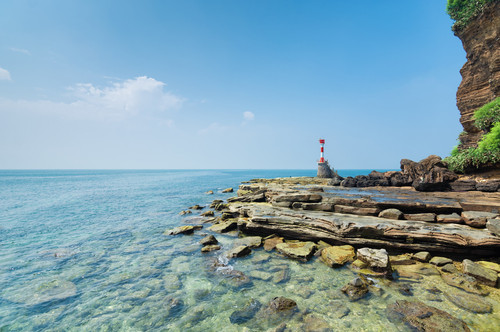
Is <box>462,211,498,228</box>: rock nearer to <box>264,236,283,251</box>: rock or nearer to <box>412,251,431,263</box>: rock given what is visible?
<box>412,251,431,263</box>: rock

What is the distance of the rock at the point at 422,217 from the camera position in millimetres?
10797

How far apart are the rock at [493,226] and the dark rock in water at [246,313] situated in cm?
1026

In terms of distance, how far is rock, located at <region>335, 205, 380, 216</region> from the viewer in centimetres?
1246

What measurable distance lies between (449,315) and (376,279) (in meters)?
2.18

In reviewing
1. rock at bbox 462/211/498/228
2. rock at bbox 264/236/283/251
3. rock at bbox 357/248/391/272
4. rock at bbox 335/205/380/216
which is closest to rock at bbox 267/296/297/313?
rock at bbox 357/248/391/272

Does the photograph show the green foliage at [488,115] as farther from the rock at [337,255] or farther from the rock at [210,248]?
the rock at [210,248]

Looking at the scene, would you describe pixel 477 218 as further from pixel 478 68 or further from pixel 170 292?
pixel 478 68

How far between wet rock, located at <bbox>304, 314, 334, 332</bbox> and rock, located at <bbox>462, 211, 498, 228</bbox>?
9.39 m

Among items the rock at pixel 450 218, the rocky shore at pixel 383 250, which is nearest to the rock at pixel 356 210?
the rocky shore at pixel 383 250

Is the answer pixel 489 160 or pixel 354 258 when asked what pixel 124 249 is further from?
pixel 489 160

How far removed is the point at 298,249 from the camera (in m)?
10.5

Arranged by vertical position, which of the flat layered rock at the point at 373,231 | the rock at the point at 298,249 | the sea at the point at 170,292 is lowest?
the sea at the point at 170,292

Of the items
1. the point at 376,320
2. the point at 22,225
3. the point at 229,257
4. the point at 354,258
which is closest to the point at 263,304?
the point at 376,320

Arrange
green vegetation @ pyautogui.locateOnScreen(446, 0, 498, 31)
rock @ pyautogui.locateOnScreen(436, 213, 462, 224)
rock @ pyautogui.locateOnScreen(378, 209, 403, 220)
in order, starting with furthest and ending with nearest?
green vegetation @ pyautogui.locateOnScreen(446, 0, 498, 31)
rock @ pyautogui.locateOnScreen(378, 209, 403, 220)
rock @ pyautogui.locateOnScreen(436, 213, 462, 224)
